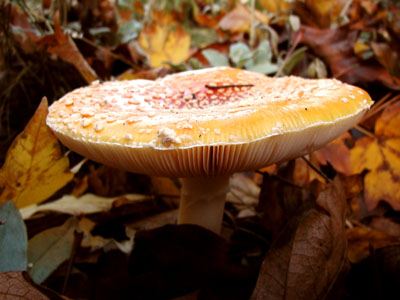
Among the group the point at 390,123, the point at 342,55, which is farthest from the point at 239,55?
the point at 390,123

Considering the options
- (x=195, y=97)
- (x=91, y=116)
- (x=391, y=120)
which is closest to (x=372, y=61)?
(x=391, y=120)

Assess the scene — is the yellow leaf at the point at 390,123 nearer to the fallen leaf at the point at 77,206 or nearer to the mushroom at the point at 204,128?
the mushroom at the point at 204,128

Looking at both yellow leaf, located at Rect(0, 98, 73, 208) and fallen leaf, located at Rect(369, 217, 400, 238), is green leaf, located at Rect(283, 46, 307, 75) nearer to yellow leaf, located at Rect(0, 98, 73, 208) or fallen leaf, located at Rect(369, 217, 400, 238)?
fallen leaf, located at Rect(369, 217, 400, 238)

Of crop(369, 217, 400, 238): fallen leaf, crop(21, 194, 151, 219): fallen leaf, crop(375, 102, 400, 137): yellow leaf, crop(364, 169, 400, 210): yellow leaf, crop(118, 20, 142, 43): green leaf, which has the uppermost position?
crop(118, 20, 142, 43): green leaf

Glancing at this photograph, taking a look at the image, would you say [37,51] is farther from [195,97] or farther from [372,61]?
[372,61]

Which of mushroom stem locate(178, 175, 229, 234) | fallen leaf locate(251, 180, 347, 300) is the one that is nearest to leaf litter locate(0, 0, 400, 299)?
fallen leaf locate(251, 180, 347, 300)

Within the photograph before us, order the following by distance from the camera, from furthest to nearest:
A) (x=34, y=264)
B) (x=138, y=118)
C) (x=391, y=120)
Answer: (x=391, y=120) < (x=34, y=264) < (x=138, y=118)
